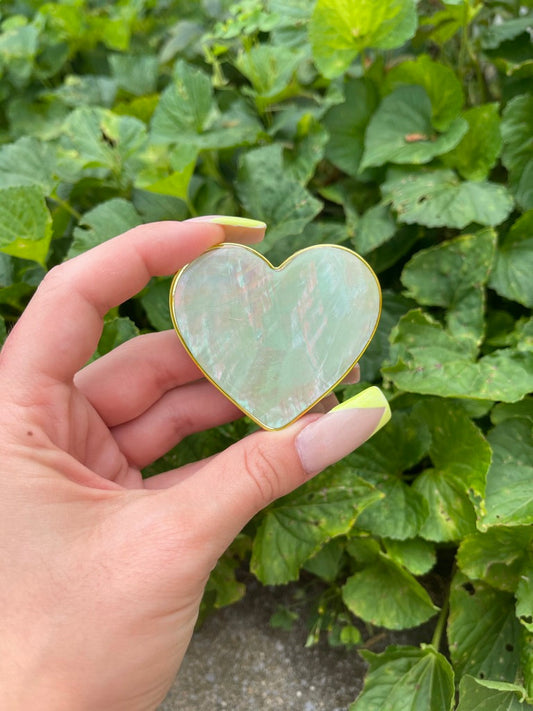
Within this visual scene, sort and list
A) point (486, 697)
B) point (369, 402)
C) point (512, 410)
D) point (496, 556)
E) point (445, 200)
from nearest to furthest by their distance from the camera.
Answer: point (369, 402), point (486, 697), point (496, 556), point (512, 410), point (445, 200)

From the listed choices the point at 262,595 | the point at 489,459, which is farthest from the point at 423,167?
the point at 262,595

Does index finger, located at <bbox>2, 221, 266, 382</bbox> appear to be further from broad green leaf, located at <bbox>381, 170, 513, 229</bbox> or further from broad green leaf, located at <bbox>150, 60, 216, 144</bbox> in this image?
broad green leaf, located at <bbox>150, 60, 216, 144</bbox>

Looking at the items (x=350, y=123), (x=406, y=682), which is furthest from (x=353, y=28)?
(x=406, y=682)

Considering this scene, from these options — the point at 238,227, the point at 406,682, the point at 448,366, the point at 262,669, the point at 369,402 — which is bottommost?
the point at 262,669

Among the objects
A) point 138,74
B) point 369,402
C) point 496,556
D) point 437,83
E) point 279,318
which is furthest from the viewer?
point 138,74

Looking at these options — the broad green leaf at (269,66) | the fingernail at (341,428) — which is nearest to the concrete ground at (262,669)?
the fingernail at (341,428)

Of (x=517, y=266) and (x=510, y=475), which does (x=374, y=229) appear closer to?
(x=517, y=266)
